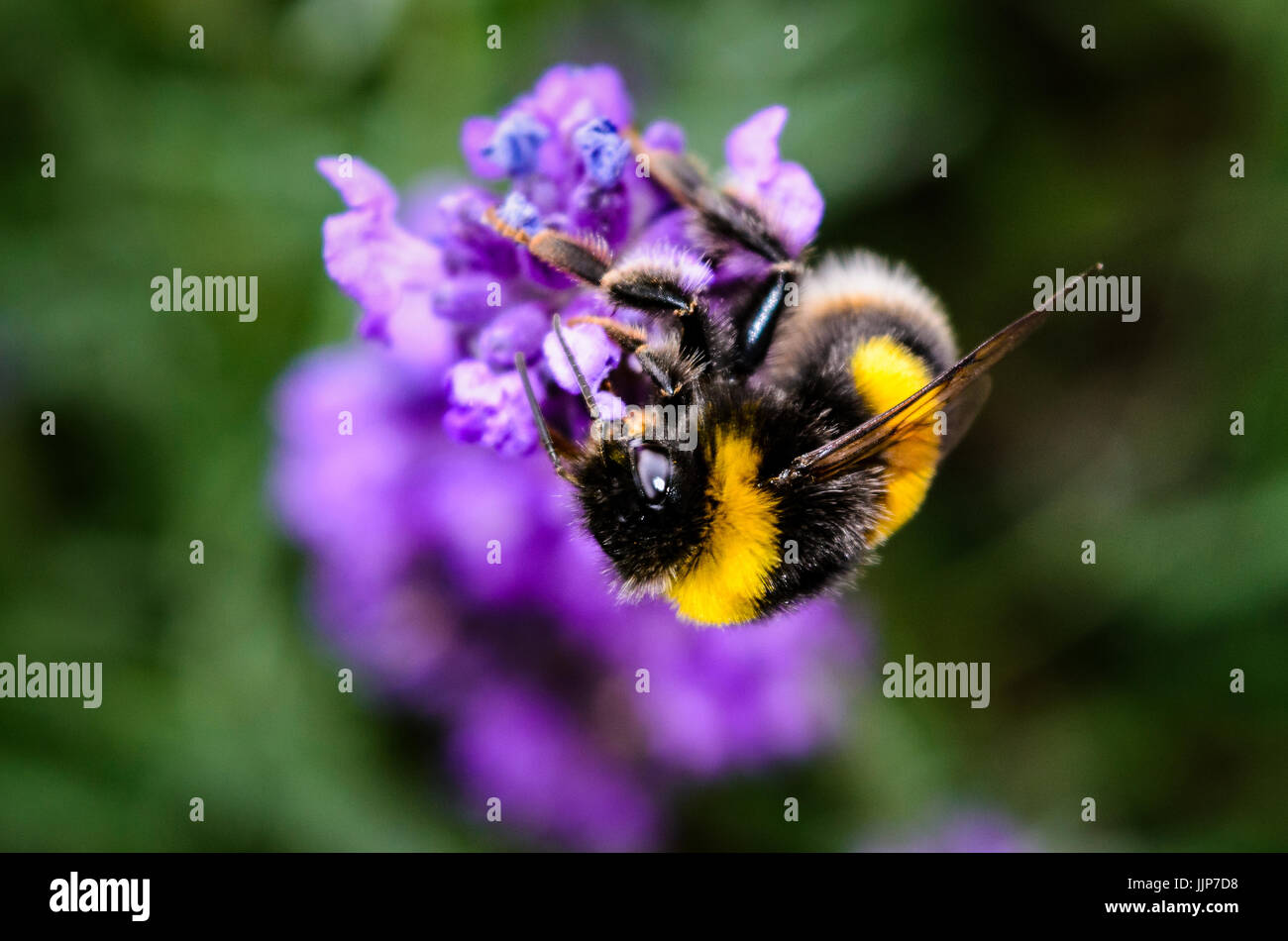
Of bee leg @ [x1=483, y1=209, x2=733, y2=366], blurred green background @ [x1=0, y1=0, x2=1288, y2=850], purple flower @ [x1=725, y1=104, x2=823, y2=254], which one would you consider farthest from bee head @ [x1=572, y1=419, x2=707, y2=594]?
blurred green background @ [x1=0, y1=0, x2=1288, y2=850]

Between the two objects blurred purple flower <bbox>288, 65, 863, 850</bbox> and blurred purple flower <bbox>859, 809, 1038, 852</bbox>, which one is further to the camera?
blurred purple flower <bbox>859, 809, 1038, 852</bbox>

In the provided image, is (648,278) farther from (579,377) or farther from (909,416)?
(909,416)

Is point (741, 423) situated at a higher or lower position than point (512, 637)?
higher

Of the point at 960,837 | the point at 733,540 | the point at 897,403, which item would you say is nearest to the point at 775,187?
the point at 897,403

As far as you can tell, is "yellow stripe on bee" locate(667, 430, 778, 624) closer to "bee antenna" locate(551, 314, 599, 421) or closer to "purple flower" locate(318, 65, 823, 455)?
"bee antenna" locate(551, 314, 599, 421)

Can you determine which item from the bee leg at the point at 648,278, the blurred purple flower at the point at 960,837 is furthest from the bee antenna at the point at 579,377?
the blurred purple flower at the point at 960,837

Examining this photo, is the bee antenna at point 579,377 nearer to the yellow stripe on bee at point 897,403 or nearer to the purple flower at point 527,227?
the purple flower at point 527,227

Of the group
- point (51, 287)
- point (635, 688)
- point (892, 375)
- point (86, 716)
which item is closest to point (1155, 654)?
point (635, 688)
